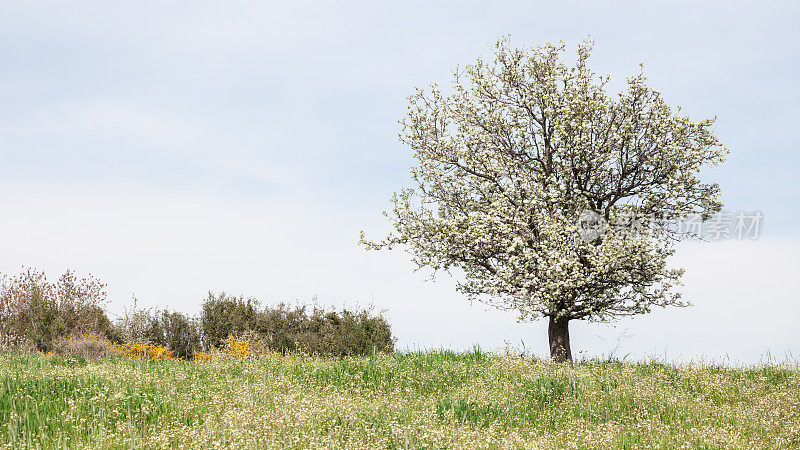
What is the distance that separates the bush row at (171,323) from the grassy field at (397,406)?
26.5ft

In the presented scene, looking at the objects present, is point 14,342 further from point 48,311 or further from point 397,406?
point 397,406

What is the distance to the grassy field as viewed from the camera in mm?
7820

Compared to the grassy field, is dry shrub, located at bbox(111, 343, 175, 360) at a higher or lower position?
higher

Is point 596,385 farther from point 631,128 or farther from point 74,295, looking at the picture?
point 74,295

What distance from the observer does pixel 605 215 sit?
57.1ft

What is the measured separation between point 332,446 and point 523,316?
10504mm

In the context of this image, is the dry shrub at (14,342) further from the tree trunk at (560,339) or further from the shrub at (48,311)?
the tree trunk at (560,339)

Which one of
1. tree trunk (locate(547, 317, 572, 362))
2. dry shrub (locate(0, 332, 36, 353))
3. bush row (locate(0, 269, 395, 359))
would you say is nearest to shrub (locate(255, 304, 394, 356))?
bush row (locate(0, 269, 395, 359))

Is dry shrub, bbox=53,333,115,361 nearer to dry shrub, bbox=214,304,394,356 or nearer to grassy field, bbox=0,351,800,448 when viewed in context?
dry shrub, bbox=214,304,394,356

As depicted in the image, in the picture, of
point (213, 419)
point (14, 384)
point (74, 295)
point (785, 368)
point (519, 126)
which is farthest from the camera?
point (74, 295)

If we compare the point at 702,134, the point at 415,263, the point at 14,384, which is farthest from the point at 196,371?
the point at 702,134

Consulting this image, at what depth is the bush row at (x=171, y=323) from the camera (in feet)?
71.8

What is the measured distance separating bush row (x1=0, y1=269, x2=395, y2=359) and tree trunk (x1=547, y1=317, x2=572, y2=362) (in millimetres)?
5910

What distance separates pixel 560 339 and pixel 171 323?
16.3 m
